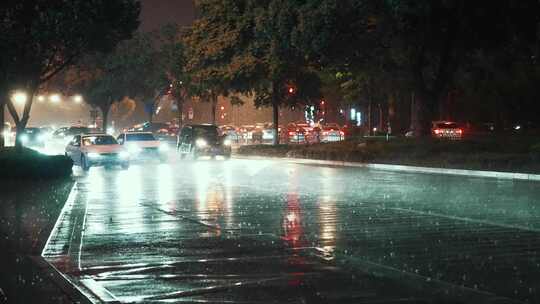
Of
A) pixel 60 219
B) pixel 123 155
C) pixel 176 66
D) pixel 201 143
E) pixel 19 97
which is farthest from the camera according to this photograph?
pixel 19 97

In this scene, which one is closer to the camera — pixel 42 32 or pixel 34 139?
pixel 42 32

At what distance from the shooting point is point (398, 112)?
89375 millimetres

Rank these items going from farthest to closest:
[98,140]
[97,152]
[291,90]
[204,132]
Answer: [291,90] → [204,132] → [98,140] → [97,152]

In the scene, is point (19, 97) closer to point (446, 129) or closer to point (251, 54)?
point (446, 129)

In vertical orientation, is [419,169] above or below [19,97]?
below

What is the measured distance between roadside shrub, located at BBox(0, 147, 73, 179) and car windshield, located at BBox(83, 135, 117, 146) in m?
9.12

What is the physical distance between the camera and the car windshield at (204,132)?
49.3 meters

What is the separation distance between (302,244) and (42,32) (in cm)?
2155

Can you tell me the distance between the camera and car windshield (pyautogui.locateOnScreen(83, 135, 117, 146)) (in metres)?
41.5

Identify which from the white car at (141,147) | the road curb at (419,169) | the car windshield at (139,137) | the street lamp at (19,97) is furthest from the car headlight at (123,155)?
the road curb at (419,169)

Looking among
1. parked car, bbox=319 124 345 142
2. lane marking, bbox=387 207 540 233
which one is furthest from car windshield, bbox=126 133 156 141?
lane marking, bbox=387 207 540 233

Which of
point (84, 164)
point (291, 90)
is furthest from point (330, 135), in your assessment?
point (84, 164)

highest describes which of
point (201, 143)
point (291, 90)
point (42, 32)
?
point (42, 32)

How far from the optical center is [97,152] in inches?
1592
